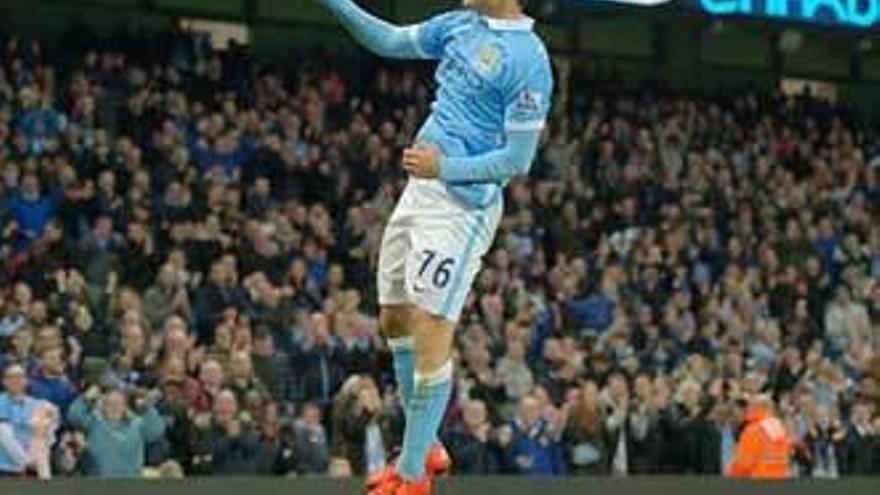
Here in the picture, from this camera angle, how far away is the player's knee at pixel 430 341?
8.80 metres

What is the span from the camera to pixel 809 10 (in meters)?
22.7

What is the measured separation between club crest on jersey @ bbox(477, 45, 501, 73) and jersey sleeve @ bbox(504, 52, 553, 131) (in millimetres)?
72

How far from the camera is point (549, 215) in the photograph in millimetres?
21750

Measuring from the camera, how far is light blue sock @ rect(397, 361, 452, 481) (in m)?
8.72

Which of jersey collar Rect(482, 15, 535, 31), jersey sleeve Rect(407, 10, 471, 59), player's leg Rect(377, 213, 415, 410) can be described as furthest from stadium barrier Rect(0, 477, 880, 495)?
jersey collar Rect(482, 15, 535, 31)

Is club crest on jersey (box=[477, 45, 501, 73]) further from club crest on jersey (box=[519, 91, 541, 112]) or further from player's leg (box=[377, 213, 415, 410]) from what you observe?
player's leg (box=[377, 213, 415, 410])

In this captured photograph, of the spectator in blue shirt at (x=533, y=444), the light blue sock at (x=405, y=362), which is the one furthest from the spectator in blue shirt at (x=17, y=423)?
the light blue sock at (x=405, y=362)

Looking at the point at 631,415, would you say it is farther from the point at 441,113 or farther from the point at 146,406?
the point at 441,113

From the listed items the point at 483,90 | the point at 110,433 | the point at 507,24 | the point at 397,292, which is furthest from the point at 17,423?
the point at 507,24

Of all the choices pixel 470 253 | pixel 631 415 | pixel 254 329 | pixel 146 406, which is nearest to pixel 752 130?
pixel 631 415

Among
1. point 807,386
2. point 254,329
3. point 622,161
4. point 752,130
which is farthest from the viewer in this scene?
point 752,130

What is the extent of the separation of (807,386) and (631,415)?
287 centimetres

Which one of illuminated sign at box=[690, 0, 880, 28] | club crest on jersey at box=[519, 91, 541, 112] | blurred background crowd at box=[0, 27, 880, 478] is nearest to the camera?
club crest on jersey at box=[519, 91, 541, 112]

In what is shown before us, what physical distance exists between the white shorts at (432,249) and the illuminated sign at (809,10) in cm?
1342
